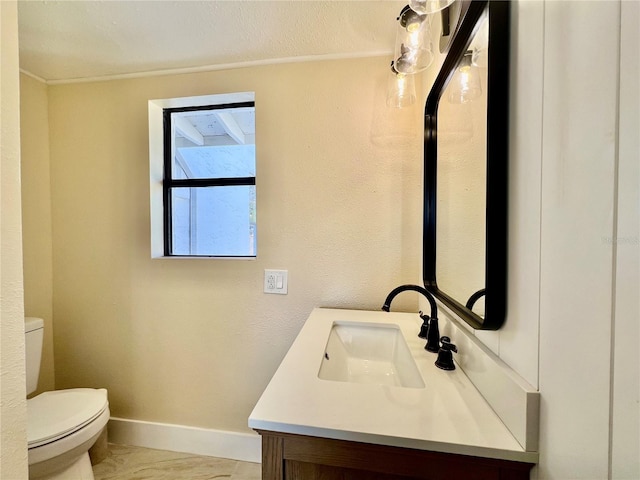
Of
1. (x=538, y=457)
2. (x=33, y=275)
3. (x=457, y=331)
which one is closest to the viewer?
(x=538, y=457)

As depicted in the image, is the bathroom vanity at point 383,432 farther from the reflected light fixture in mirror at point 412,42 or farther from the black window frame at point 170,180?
the black window frame at point 170,180

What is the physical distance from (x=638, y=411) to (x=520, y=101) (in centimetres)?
54

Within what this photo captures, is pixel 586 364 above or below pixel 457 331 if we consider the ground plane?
above

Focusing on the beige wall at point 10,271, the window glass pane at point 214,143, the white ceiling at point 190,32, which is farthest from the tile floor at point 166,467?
the white ceiling at point 190,32

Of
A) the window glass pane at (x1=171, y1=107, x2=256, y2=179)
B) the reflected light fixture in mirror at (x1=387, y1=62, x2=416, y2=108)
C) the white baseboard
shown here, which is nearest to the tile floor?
the white baseboard

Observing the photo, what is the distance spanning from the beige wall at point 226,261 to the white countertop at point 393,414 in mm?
729

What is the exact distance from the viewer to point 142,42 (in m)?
1.32

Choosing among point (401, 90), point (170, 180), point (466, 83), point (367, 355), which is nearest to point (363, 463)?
point (367, 355)

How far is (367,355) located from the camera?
1.12 meters

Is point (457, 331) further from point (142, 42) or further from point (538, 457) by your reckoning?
point (142, 42)

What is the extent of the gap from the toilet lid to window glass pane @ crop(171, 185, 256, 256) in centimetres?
84

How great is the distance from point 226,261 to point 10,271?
0.93 meters

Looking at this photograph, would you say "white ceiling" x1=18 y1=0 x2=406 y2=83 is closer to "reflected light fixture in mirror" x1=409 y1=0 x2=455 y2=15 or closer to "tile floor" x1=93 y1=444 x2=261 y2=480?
"reflected light fixture in mirror" x1=409 y1=0 x2=455 y2=15

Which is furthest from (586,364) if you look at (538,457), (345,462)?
(345,462)
